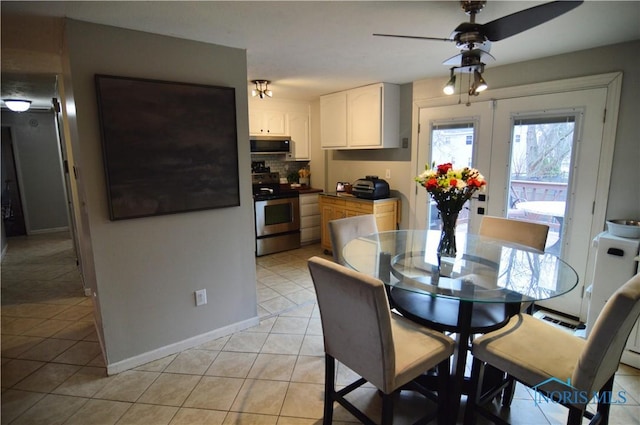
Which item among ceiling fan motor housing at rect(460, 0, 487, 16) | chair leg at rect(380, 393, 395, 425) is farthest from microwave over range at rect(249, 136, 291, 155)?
chair leg at rect(380, 393, 395, 425)

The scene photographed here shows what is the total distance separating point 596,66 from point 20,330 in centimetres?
520

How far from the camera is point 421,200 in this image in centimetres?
410

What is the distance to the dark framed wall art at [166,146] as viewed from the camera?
2172mm

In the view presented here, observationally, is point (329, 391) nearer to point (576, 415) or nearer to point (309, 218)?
point (576, 415)

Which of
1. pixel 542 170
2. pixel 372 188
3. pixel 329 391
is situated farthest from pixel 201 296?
pixel 542 170

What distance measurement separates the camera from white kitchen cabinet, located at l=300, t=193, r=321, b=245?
5246 mm

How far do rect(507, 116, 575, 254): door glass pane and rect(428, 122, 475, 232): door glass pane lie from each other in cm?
44

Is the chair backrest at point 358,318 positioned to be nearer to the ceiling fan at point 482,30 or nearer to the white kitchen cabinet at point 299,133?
the ceiling fan at point 482,30

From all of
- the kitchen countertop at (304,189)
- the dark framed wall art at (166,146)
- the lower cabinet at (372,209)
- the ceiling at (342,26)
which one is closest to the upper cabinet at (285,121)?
the kitchen countertop at (304,189)

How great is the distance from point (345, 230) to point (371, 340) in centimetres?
132

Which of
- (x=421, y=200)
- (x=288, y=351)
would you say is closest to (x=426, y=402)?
(x=288, y=351)

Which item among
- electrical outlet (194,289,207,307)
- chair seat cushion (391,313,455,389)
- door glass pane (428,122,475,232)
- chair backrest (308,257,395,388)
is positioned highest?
door glass pane (428,122,475,232)

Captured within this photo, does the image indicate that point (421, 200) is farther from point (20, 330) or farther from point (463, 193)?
point (20, 330)

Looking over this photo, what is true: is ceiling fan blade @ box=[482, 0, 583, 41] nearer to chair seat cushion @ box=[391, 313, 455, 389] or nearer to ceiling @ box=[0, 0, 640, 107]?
ceiling @ box=[0, 0, 640, 107]
